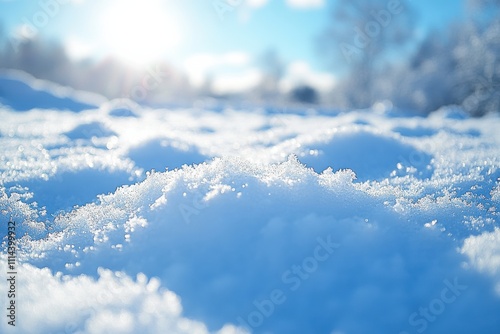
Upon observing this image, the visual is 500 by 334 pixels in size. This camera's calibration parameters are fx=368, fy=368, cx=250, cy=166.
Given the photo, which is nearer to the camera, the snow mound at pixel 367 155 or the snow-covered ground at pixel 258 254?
the snow-covered ground at pixel 258 254

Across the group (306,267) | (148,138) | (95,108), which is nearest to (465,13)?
(95,108)

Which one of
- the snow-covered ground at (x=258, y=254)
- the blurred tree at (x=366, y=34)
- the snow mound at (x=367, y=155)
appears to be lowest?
the snow-covered ground at (x=258, y=254)

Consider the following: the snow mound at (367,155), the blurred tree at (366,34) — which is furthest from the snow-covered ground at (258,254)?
the blurred tree at (366,34)

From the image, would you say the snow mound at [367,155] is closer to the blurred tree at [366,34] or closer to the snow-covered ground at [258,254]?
the snow-covered ground at [258,254]

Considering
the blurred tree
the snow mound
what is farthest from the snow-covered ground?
the blurred tree

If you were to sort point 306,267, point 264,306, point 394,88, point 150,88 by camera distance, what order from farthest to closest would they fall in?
point 150,88 → point 394,88 → point 306,267 → point 264,306

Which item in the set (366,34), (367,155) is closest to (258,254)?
(367,155)

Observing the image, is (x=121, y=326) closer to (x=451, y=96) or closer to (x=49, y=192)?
(x=49, y=192)

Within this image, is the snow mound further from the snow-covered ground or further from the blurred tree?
the blurred tree
